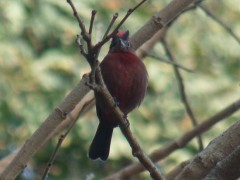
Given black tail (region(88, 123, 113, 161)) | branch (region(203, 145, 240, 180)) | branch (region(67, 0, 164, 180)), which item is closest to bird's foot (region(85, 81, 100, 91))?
branch (region(67, 0, 164, 180))

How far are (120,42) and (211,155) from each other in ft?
3.31

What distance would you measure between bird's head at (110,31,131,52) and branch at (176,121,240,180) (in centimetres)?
87

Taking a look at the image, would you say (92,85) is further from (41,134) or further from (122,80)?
(122,80)

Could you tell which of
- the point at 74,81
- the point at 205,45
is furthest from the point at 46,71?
the point at 205,45

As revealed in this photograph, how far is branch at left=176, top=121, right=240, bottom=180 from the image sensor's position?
1754mm

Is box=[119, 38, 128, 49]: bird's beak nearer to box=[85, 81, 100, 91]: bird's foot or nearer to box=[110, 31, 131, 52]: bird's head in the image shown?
box=[110, 31, 131, 52]: bird's head

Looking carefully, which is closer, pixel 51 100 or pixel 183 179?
pixel 183 179

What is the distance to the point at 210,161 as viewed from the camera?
1.76 meters

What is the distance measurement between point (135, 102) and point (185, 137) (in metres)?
0.25

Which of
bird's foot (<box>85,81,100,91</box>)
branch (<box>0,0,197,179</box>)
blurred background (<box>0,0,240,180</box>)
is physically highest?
blurred background (<box>0,0,240,180</box>)

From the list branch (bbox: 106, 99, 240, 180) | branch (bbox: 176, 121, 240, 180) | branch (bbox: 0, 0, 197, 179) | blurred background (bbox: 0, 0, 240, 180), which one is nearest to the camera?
branch (bbox: 176, 121, 240, 180)

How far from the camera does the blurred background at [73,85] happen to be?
475cm

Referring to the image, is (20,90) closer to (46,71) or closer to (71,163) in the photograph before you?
(46,71)

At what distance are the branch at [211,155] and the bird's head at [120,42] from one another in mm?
867
